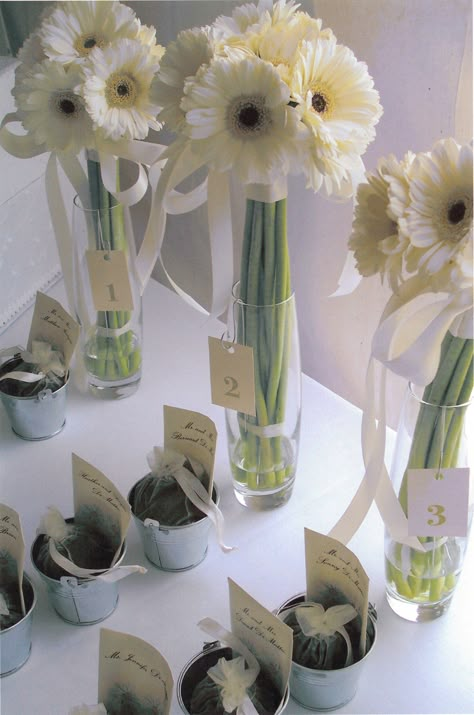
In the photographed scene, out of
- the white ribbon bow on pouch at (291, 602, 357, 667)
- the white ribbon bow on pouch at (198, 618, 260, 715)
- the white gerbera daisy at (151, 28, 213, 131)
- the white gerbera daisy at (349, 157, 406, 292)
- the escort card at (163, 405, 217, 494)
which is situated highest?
the white gerbera daisy at (151, 28, 213, 131)

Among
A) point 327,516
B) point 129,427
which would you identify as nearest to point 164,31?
point 129,427

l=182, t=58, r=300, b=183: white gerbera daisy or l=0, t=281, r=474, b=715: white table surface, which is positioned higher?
l=182, t=58, r=300, b=183: white gerbera daisy

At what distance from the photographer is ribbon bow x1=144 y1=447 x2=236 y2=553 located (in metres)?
0.93

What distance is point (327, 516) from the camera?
1.05m

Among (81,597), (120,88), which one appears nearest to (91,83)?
(120,88)

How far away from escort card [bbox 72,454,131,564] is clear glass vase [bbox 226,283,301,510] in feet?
0.62

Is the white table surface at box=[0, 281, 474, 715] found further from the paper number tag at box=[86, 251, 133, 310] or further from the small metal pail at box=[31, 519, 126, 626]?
the paper number tag at box=[86, 251, 133, 310]

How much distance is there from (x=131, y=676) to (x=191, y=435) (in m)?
0.30

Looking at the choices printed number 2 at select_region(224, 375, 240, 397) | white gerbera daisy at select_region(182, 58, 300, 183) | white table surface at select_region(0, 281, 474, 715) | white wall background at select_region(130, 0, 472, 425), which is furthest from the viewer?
white wall background at select_region(130, 0, 472, 425)

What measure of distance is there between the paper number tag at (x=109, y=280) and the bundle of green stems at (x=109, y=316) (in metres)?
0.02

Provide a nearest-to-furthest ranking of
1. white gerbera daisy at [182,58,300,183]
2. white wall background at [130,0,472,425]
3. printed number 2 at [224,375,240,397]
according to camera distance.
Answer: white gerbera daisy at [182,58,300,183] < printed number 2 at [224,375,240,397] < white wall background at [130,0,472,425]

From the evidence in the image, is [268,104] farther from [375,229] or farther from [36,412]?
[36,412]

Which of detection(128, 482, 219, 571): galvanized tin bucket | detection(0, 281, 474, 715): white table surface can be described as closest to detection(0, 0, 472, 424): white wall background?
detection(0, 281, 474, 715): white table surface

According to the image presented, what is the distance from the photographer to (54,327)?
46.9 inches
